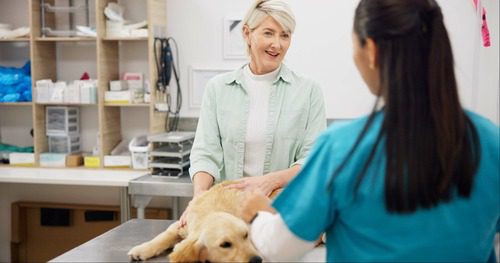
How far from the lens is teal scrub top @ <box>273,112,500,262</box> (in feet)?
3.04

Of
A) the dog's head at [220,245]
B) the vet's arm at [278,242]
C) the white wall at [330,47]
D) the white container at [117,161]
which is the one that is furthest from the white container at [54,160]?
the vet's arm at [278,242]

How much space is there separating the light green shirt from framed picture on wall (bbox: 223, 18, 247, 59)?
1608 millimetres

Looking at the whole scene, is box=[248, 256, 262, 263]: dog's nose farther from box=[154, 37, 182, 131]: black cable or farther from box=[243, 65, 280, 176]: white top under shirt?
box=[154, 37, 182, 131]: black cable

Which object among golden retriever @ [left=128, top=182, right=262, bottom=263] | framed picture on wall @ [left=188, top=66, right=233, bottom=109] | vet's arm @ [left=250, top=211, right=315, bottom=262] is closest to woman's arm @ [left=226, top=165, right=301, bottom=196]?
golden retriever @ [left=128, top=182, right=262, bottom=263]

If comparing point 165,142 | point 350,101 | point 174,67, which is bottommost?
point 165,142

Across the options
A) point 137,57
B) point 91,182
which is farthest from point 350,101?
point 91,182

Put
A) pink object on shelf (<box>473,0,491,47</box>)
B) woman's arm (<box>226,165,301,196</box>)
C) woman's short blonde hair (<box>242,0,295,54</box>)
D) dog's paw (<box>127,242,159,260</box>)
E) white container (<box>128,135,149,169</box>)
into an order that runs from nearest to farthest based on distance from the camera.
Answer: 1. dog's paw (<box>127,242,159,260</box>)
2. woman's arm (<box>226,165,301,196</box>)
3. woman's short blonde hair (<box>242,0,295,54</box>)
4. pink object on shelf (<box>473,0,491,47</box>)
5. white container (<box>128,135,149,169</box>)

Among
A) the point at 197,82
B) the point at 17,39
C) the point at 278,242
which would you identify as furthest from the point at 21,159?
the point at 278,242

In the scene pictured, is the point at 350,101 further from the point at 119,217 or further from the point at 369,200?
the point at 369,200

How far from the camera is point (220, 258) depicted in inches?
52.1

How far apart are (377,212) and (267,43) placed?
1118 mm

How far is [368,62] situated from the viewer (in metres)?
0.97

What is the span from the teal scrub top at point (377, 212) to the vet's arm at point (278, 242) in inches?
0.9

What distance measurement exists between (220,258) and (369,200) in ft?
1.74
